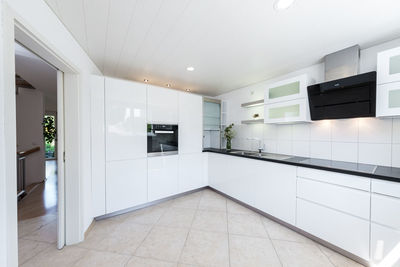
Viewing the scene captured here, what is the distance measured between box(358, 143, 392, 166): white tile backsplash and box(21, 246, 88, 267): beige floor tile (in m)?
3.42

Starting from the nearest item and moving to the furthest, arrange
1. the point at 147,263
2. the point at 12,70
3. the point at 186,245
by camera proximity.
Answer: the point at 12,70, the point at 147,263, the point at 186,245

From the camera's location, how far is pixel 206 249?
5.51 ft

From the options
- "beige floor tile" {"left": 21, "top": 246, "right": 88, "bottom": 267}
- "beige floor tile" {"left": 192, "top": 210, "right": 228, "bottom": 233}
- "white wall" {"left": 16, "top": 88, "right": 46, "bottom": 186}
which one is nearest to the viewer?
"beige floor tile" {"left": 21, "top": 246, "right": 88, "bottom": 267}

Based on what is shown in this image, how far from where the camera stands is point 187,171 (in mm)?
3094

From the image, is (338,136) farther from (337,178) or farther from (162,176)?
(162,176)

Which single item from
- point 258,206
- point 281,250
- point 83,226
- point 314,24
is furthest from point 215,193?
point 314,24

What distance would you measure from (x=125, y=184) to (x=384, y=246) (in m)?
3.00

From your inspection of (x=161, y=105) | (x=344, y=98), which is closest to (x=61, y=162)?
(x=161, y=105)

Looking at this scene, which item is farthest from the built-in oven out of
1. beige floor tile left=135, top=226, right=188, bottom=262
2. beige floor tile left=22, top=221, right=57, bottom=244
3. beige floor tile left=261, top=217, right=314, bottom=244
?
beige floor tile left=261, top=217, right=314, bottom=244

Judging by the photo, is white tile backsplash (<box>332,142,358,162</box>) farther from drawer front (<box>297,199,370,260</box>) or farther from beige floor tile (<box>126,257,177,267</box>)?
beige floor tile (<box>126,257,177,267</box>)

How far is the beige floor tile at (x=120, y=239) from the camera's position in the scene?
169cm

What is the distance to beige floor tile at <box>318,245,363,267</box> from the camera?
58.2 inches

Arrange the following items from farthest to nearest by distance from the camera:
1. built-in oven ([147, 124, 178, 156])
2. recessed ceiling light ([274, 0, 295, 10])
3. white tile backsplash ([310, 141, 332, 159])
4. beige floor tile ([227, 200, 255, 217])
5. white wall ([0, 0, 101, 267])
Answer: 1. built-in oven ([147, 124, 178, 156])
2. beige floor tile ([227, 200, 255, 217])
3. white tile backsplash ([310, 141, 332, 159])
4. recessed ceiling light ([274, 0, 295, 10])
5. white wall ([0, 0, 101, 267])

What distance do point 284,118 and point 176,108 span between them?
1872 millimetres
